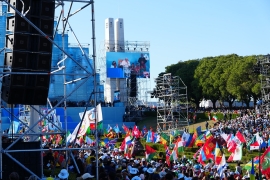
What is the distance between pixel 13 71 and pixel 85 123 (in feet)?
39.8

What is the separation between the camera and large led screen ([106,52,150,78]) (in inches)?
2591

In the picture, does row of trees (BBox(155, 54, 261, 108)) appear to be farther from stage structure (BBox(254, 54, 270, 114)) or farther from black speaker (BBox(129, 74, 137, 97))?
stage structure (BBox(254, 54, 270, 114))

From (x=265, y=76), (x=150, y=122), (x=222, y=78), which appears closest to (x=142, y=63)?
(x=150, y=122)

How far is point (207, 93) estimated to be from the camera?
75625mm

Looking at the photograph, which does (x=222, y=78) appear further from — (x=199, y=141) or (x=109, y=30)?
(x=199, y=141)

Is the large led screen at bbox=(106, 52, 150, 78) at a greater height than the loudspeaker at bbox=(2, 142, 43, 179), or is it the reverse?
the large led screen at bbox=(106, 52, 150, 78)

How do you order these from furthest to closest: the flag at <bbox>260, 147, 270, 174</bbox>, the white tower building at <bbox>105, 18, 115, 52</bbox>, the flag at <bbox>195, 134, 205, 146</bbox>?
the white tower building at <bbox>105, 18, 115, 52</bbox>
the flag at <bbox>195, 134, 205, 146</bbox>
the flag at <bbox>260, 147, 270, 174</bbox>

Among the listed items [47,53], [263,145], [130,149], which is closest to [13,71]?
[47,53]

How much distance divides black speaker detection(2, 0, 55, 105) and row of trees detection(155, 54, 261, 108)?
54.3 m

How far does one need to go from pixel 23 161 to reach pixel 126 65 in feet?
174

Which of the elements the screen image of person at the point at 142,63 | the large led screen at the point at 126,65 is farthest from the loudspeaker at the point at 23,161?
the screen image of person at the point at 142,63

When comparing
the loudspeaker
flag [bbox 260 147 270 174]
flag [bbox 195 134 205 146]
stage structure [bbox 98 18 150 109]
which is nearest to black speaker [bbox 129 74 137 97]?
stage structure [bbox 98 18 150 109]

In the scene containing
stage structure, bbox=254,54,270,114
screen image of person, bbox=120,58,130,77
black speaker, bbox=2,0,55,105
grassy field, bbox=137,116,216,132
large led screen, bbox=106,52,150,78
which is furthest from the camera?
screen image of person, bbox=120,58,130,77

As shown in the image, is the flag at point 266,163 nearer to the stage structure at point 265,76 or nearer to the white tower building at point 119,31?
the stage structure at point 265,76
